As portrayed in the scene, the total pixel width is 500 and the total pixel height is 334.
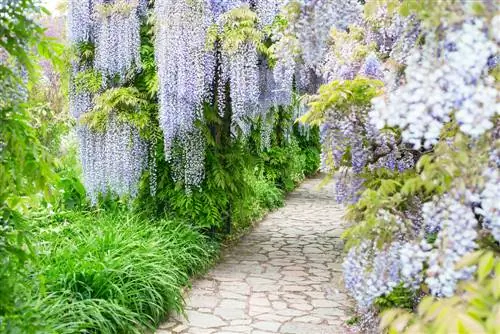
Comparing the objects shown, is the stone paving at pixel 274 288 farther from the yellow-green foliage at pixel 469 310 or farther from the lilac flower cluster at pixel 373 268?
the yellow-green foliage at pixel 469 310

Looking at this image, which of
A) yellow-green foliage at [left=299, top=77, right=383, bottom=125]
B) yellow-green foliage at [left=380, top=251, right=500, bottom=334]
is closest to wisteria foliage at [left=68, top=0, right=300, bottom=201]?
yellow-green foliage at [left=299, top=77, right=383, bottom=125]

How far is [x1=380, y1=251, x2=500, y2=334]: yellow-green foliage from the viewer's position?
1.25m

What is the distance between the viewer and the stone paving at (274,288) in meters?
4.30

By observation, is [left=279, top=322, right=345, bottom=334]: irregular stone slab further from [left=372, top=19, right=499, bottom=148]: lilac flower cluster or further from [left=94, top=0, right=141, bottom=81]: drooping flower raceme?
[left=94, top=0, right=141, bottom=81]: drooping flower raceme

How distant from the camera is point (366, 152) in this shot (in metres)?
3.50

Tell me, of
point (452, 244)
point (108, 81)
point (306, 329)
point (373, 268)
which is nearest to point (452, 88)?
point (452, 244)

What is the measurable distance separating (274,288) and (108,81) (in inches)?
111

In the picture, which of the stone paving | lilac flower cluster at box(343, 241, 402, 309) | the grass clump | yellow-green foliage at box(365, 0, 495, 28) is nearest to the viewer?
yellow-green foliage at box(365, 0, 495, 28)

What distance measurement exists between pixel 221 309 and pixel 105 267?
1.11m

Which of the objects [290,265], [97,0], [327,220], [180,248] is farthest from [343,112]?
[327,220]

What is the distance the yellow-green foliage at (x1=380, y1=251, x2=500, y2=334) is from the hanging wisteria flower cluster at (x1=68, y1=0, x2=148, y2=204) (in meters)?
4.60

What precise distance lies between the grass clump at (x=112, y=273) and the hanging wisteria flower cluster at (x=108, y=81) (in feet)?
1.85

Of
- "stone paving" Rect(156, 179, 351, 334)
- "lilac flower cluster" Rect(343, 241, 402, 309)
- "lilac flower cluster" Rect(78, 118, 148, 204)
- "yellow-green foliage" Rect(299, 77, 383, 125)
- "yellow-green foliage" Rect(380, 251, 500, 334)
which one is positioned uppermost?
"yellow-green foliage" Rect(299, 77, 383, 125)

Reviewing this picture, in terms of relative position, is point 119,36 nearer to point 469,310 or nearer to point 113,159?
point 113,159
